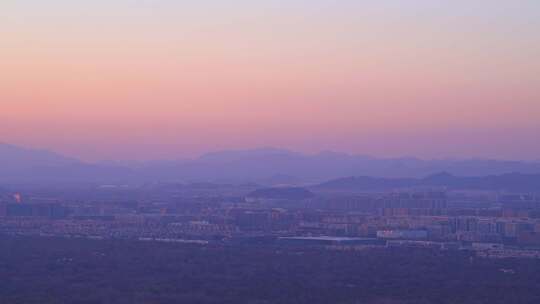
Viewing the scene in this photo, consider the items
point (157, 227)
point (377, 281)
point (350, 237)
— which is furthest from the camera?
point (157, 227)

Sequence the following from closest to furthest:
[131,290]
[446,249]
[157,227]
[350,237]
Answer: [131,290] < [446,249] < [350,237] < [157,227]

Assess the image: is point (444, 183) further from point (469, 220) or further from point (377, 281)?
point (377, 281)

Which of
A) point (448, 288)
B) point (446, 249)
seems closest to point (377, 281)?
point (448, 288)

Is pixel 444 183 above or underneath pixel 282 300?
above

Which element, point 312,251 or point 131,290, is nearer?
point 131,290

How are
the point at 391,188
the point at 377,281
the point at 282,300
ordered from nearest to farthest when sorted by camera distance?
1. the point at 282,300
2. the point at 377,281
3. the point at 391,188

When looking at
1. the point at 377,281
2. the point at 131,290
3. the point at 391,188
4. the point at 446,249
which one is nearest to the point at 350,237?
the point at 446,249

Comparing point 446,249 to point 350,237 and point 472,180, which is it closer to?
point 350,237

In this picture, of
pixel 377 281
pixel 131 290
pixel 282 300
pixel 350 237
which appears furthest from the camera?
pixel 350 237

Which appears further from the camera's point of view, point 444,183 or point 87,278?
point 444,183
